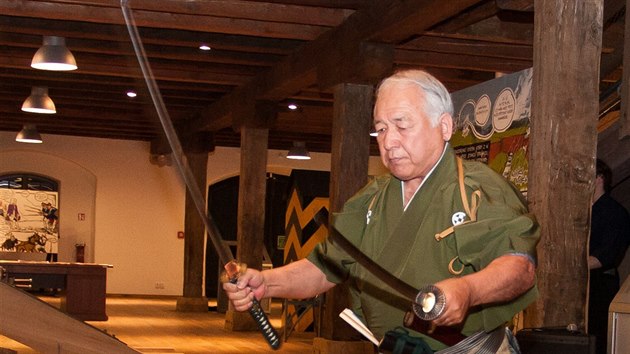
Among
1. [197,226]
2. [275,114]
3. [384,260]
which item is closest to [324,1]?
[275,114]

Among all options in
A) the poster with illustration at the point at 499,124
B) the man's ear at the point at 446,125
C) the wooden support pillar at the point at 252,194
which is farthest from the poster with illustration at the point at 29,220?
the man's ear at the point at 446,125

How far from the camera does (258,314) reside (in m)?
2.75

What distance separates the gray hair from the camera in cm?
275

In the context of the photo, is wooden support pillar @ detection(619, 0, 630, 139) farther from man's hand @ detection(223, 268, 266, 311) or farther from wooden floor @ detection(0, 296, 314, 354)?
wooden floor @ detection(0, 296, 314, 354)

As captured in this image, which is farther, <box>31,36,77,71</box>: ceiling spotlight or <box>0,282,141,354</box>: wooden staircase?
<box>31,36,77,71</box>: ceiling spotlight

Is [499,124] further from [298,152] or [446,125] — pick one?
[298,152]

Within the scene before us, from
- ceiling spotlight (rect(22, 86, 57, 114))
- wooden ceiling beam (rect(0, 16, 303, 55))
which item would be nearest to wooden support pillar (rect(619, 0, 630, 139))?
wooden ceiling beam (rect(0, 16, 303, 55))

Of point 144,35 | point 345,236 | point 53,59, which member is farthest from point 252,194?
point 345,236

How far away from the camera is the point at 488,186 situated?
2.71m

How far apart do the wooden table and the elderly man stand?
37.5ft

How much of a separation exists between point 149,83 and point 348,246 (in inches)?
25.2

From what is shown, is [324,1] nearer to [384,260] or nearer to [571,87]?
[571,87]

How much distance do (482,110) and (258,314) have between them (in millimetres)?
4119

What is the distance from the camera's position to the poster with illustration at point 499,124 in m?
5.98
